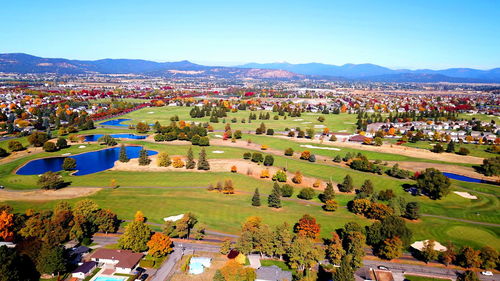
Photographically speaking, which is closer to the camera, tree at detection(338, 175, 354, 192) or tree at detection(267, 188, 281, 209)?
tree at detection(267, 188, 281, 209)

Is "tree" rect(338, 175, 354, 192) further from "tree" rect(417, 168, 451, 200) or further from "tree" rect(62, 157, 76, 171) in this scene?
"tree" rect(62, 157, 76, 171)

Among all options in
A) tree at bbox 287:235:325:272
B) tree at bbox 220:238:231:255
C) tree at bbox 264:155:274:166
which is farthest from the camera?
tree at bbox 264:155:274:166

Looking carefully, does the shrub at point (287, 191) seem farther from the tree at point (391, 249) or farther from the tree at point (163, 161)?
the tree at point (163, 161)

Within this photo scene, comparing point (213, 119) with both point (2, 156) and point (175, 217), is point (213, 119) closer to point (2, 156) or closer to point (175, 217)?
point (2, 156)

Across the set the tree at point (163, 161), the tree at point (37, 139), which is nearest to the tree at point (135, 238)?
the tree at point (163, 161)

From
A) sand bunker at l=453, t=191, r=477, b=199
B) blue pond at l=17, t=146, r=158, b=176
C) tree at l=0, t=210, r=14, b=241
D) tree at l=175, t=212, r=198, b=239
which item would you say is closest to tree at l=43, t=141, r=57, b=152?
blue pond at l=17, t=146, r=158, b=176

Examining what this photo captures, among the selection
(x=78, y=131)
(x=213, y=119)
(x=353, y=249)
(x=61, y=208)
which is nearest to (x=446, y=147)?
(x=353, y=249)

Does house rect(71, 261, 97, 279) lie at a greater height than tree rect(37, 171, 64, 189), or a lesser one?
lesser
